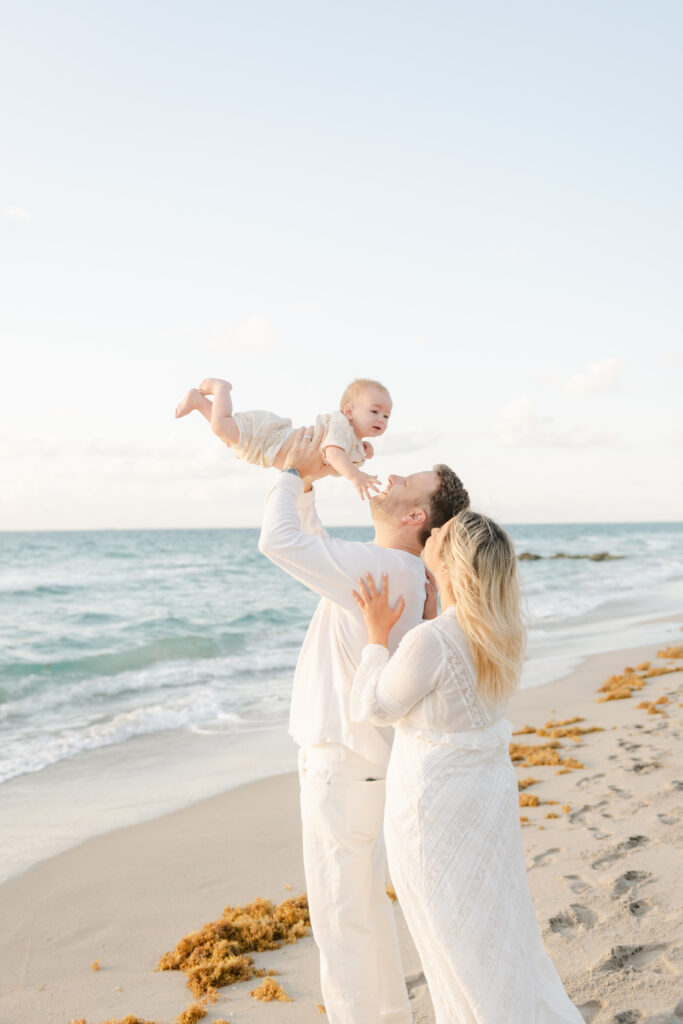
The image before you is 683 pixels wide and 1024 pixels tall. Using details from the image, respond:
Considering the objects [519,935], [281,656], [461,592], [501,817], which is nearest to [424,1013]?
[519,935]

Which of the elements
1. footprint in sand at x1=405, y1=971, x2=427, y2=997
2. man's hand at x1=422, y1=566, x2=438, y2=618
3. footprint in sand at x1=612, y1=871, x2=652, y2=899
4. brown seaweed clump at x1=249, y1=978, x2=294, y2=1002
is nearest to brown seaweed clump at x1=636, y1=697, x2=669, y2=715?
footprint in sand at x1=612, y1=871, x2=652, y2=899

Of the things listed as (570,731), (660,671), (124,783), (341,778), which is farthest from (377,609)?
(660,671)

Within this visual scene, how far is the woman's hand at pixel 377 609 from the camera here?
2889 millimetres

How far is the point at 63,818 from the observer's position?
6.84 metres

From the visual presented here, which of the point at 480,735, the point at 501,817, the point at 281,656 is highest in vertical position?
the point at 480,735

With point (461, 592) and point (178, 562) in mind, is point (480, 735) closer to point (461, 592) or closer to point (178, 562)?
point (461, 592)

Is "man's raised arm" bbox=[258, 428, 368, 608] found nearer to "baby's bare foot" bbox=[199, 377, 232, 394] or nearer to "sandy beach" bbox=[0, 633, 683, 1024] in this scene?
"baby's bare foot" bbox=[199, 377, 232, 394]

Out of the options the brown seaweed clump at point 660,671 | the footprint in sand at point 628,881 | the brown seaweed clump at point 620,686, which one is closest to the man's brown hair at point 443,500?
the footprint in sand at point 628,881

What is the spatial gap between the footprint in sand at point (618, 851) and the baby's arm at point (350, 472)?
10.3ft

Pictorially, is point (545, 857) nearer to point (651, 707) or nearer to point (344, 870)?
point (344, 870)

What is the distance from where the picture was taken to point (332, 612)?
310 cm

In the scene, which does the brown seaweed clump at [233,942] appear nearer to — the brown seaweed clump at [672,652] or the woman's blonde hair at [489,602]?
the woman's blonde hair at [489,602]

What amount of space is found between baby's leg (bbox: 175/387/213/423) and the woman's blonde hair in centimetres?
173

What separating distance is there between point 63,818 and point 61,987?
2718mm
